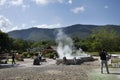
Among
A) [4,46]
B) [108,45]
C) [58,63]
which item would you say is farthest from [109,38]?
[58,63]

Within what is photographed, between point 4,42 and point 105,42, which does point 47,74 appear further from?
point 4,42

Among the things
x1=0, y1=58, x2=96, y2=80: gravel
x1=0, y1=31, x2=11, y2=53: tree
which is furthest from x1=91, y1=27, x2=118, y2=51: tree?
x1=0, y1=58, x2=96, y2=80: gravel

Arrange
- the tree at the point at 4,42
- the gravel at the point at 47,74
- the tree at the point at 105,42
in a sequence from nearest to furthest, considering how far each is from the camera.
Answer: the gravel at the point at 47,74 < the tree at the point at 105,42 < the tree at the point at 4,42

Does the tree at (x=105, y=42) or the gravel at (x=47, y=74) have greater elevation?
the tree at (x=105, y=42)

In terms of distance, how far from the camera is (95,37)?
4587 inches

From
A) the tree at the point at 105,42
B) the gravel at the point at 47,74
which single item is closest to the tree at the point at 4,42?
the tree at the point at 105,42

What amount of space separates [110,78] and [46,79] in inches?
182

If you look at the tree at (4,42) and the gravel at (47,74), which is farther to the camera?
the tree at (4,42)

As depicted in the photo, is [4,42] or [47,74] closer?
[47,74]

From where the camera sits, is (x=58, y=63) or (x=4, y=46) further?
(x=4, y=46)

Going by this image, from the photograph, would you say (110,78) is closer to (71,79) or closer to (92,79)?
(92,79)

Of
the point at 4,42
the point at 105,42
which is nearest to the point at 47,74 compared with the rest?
the point at 105,42

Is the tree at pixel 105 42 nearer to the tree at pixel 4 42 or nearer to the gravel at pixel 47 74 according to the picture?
the tree at pixel 4 42

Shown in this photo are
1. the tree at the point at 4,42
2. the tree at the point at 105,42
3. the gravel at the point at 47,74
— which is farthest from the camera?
the tree at the point at 4,42
